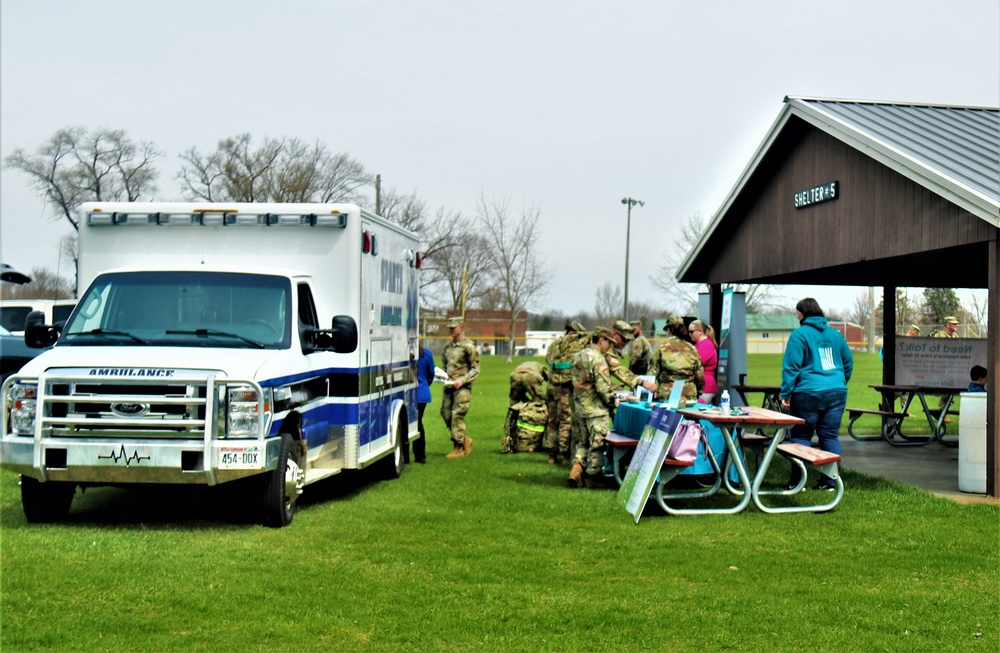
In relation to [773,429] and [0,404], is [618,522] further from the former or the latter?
[0,404]

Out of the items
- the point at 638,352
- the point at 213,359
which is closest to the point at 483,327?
the point at 638,352

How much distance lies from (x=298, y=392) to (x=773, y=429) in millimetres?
4637

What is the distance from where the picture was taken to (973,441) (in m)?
11.7

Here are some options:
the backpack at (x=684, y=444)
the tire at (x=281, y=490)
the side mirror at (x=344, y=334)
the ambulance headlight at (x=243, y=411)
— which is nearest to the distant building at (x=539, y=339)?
the backpack at (x=684, y=444)

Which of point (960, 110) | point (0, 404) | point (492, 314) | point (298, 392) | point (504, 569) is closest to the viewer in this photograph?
point (504, 569)

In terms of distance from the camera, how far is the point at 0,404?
355 inches

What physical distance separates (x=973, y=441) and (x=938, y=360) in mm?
7756

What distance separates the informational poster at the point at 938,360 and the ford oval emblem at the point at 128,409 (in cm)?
1418

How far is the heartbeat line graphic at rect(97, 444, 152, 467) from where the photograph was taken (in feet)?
28.5

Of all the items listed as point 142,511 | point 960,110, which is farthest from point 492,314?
point 142,511

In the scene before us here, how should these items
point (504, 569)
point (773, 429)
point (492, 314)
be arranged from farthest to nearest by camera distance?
point (492, 314) → point (773, 429) → point (504, 569)

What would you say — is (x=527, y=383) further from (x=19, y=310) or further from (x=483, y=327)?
(x=483, y=327)

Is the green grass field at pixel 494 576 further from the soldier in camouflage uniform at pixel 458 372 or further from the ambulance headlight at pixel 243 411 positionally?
the soldier in camouflage uniform at pixel 458 372

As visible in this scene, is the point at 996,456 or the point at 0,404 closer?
the point at 0,404
